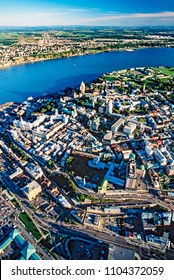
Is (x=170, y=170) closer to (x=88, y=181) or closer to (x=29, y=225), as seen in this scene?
(x=88, y=181)

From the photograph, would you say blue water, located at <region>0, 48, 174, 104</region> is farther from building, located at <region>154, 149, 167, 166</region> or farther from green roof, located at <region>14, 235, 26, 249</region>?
green roof, located at <region>14, 235, 26, 249</region>

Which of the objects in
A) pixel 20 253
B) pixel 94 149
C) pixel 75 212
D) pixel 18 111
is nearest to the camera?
pixel 20 253

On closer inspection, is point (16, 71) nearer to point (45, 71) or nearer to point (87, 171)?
point (45, 71)

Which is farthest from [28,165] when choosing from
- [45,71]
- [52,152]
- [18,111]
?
[45,71]

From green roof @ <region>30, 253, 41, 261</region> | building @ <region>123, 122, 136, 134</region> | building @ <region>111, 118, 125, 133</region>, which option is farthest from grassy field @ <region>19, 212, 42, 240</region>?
building @ <region>123, 122, 136, 134</region>

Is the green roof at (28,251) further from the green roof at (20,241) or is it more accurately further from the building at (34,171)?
the building at (34,171)

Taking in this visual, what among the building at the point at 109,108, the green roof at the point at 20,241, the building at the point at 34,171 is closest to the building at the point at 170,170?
the building at the point at 34,171
